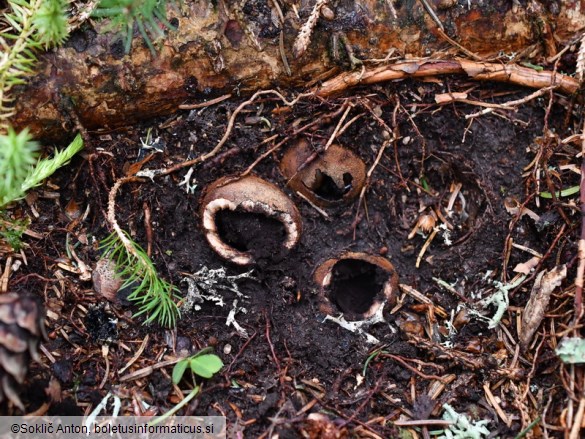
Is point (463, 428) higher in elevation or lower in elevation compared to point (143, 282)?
lower

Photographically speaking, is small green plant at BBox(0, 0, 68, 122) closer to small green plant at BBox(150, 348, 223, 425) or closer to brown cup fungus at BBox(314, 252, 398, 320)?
small green plant at BBox(150, 348, 223, 425)

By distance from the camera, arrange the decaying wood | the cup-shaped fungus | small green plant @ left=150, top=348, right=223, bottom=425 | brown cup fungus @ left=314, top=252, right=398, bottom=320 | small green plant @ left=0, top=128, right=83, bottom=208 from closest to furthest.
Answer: small green plant @ left=0, top=128, right=83, bottom=208 → small green plant @ left=150, top=348, right=223, bottom=425 → the decaying wood → the cup-shaped fungus → brown cup fungus @ left=314, top=252, right=398, bottom=320

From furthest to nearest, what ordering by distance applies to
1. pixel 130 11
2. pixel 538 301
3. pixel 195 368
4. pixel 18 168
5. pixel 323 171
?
1. pixel 323 171
2. pixel 538 301
3. pixel 195 368
4. pixel 130 11
5. pixel 18 168

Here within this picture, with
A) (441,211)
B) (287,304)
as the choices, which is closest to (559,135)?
(441,211)

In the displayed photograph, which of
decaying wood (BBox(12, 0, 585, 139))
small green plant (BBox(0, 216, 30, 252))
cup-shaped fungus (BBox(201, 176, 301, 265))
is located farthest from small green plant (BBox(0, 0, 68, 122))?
cup-shaped fungus (BBox(201, 176, 301, 265))

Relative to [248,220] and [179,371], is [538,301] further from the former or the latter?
[179,371]

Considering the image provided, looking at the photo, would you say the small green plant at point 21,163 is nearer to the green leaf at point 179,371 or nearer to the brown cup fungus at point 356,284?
the green leaf at point 179,371

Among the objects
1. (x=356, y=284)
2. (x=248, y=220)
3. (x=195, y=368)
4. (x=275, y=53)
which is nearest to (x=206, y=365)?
(x=195, y=368)

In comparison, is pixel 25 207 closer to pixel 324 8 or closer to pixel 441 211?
pixel 324 8
